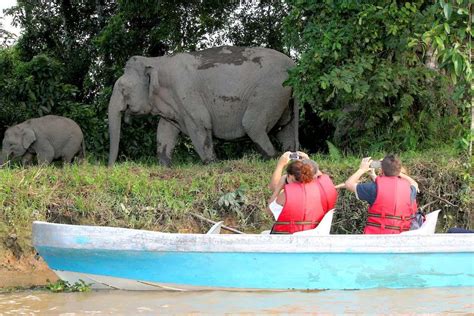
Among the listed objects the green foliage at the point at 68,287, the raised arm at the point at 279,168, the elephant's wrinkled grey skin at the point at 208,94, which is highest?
the elephant's wrinkled grey skin at the point at 208,94

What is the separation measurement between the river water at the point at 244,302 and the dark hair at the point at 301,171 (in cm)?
114

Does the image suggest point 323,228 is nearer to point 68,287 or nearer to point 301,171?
point 301,171

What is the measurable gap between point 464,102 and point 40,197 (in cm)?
566

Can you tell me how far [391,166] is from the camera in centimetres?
927

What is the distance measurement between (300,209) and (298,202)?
0.09 metres

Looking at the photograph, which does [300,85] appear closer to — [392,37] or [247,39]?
[392,37]

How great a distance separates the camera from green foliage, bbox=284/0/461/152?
12.9 metres

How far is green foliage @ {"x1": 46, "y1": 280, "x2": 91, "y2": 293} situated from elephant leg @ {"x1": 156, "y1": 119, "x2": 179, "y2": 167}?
18.0 ft

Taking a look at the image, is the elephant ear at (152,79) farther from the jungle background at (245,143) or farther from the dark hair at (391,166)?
the dark hair at (391,166)

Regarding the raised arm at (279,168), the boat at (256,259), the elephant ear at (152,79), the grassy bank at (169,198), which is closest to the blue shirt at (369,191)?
the boat at (256,259)

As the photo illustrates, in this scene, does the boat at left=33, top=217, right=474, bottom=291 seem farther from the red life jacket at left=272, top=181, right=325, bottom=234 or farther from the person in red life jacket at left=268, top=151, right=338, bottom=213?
the person in red life jacket at left=268, top=151, right=338, bottom=213

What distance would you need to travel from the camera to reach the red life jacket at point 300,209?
30.2 feet

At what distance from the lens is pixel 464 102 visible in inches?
484

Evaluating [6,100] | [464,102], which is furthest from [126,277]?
[6,100]
